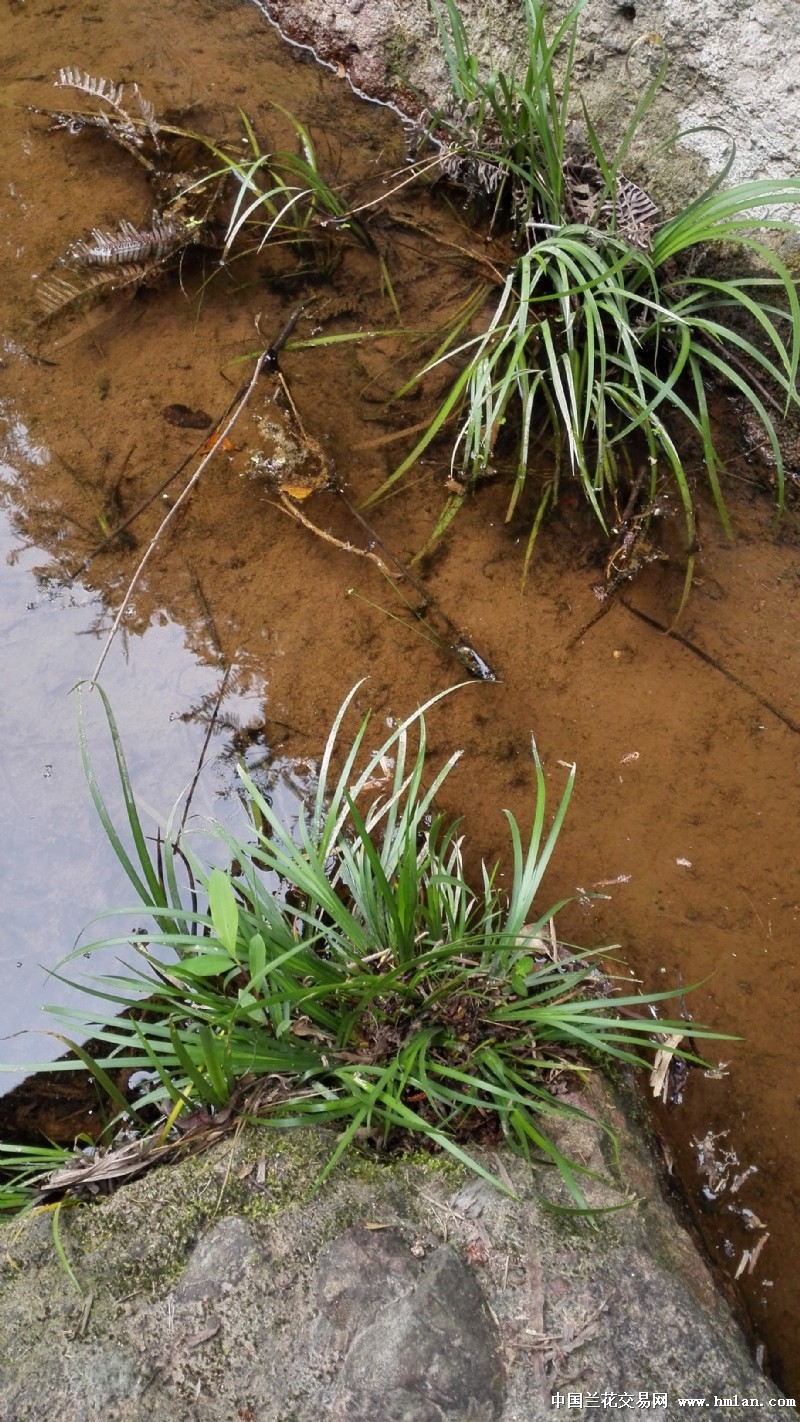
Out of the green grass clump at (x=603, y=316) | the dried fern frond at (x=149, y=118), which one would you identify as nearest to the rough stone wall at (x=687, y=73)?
the green grass clump at (x=603, y=316)

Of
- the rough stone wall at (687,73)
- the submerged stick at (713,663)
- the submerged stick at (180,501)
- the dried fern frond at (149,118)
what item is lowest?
the submerged stick at (713,663)

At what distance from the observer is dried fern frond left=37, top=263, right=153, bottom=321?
289 cm

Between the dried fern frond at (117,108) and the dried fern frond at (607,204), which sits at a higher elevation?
the dried fern frond at (117,108)

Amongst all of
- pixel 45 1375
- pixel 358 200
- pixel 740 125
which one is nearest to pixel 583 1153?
pixel 45 1375

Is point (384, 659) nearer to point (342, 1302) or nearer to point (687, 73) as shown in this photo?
point (342, 1302)

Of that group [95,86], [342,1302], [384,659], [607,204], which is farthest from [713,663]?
[95,86]

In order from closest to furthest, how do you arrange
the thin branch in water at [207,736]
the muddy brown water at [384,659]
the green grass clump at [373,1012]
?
the green grass clump at [373,1012], the muddy brown water at [384,659], the thin branch in water at [207,736]

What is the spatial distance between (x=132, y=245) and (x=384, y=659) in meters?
1.60

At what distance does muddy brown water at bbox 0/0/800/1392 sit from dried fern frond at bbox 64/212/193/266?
0.10 m

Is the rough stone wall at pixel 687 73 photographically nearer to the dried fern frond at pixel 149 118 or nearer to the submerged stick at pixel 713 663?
the dried fern frond at pixel 149 118

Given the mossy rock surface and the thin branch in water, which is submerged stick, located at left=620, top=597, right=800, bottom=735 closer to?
the thin branch in water

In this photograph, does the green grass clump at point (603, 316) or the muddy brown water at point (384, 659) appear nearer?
the muddy brown water at point (384, 659)

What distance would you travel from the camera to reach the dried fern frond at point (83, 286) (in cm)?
289

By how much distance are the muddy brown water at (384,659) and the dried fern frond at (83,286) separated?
5cm
